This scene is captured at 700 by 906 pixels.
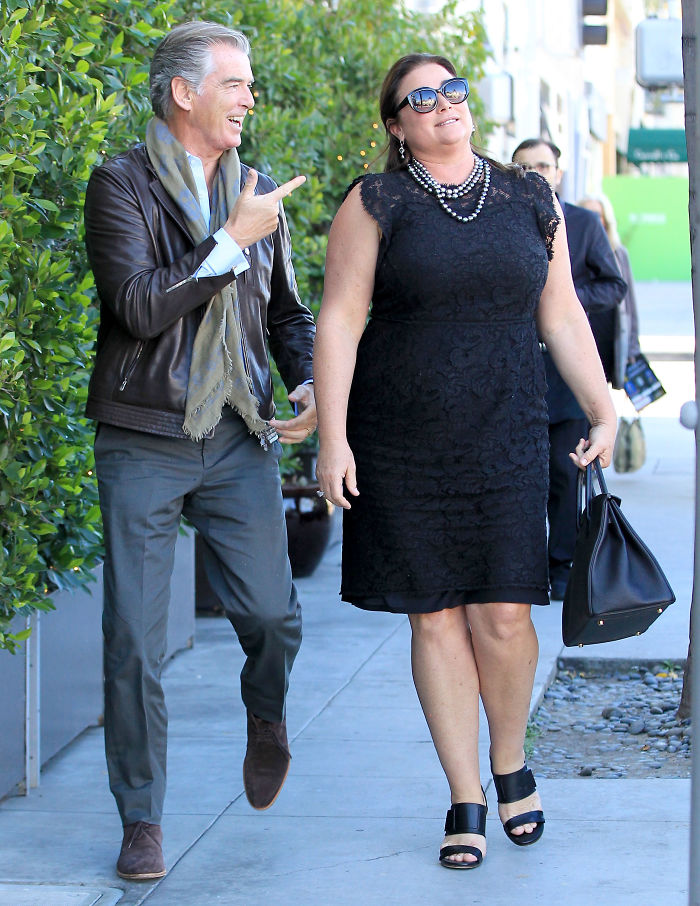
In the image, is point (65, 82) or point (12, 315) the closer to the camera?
point (12, 315)

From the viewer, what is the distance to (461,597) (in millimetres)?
3844

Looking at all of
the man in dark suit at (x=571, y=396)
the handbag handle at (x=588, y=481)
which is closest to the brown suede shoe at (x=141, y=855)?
the handbag handle at (x=588, y=481)

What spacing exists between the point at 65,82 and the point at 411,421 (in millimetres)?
1688

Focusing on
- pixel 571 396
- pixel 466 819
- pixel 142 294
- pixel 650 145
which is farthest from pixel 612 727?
pixel 650 145

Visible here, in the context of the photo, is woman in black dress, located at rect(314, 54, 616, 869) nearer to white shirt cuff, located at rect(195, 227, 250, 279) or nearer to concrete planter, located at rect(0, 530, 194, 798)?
white shirt cuff, located at rect(195, 227, 250, 279)

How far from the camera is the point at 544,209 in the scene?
3.83 meters

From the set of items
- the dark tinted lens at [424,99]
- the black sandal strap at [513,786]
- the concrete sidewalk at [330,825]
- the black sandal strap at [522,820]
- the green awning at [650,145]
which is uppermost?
the green awning at [650,145]

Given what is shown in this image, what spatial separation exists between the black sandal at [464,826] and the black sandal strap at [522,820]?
7 cm

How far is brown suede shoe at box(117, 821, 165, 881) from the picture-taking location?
3.69 metres

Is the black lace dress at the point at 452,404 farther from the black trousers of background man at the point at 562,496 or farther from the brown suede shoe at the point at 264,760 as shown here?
the black trousers of background man at the point at 562,496

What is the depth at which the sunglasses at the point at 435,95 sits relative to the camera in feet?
12.2

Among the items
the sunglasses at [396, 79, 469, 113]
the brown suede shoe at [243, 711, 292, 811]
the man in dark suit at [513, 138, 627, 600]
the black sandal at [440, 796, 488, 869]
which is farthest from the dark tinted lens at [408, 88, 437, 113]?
the man in dark suit at [513, 138, 627, 600]

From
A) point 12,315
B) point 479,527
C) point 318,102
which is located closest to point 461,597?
point 479,527

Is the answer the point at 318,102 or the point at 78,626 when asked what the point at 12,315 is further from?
the point at 318,102
